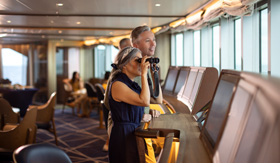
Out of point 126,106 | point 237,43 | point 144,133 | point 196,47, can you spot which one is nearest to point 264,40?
point 237,43

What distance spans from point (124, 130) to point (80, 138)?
534cm

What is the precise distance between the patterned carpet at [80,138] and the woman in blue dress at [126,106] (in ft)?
10.9

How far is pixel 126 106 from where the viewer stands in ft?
8.27

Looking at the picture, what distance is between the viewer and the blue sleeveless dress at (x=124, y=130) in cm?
249


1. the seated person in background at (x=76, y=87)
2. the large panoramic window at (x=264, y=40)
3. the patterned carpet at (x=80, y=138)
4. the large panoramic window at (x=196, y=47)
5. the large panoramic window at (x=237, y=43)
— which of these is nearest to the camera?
the large panoramic window at (x=264, y=40)

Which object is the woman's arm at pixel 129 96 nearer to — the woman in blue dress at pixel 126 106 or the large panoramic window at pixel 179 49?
the woman in blue dress at pixel 126 106

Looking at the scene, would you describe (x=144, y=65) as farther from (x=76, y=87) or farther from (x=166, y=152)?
(x=76, y=87)

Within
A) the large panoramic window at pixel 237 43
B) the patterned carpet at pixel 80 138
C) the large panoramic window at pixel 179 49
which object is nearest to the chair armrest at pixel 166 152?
the patterned carpet at pixel 80 138

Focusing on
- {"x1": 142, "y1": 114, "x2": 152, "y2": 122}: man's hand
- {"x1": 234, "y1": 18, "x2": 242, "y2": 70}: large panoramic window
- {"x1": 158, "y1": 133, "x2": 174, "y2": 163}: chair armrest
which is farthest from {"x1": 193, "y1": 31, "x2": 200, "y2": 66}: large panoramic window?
{"x1": 158, "y1": 133, "x2": 174, "y2": 163}: chair armrest

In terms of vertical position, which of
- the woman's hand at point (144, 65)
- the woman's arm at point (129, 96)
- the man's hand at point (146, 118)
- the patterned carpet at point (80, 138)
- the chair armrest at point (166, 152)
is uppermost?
the woman's hand at point (144, 65)

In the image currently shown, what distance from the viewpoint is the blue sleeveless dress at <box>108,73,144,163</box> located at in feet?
8.16

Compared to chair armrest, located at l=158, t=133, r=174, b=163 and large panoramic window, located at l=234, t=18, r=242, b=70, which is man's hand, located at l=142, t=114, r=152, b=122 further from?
large panoramic window, located at l=234, t=18, r=242, b=70

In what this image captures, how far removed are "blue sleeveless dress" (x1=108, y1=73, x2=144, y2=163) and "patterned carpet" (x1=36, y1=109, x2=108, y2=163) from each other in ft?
10.8

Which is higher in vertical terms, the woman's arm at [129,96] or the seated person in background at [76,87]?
the woman's arm at [129,96]
